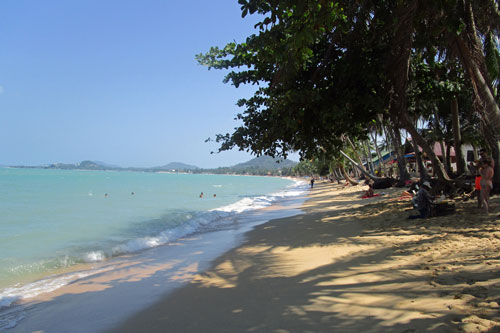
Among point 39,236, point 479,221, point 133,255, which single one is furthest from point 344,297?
point 39,236

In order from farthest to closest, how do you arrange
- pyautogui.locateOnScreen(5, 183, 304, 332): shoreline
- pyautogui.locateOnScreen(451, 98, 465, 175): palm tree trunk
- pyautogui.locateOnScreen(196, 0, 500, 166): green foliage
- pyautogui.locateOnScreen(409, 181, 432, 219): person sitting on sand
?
pyautogui.locateOnScreen(451, 98, 465, 175): palm tree trunk < pyautogui.locateOnScreen(409, 181, 432, 219): person sitting on sand < pyautogui.locateOnScreen(196, 0, 500, 166): green foliage < pyautogui.locateOnScreen(5, 183, 304, 332): shoreline

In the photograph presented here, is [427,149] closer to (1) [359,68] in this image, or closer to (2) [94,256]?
(1) [359,68]

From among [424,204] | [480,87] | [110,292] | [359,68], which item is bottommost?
[110,292]

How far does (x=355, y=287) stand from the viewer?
151 inches

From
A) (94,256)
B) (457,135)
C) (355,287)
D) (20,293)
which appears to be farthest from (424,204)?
(20,293)

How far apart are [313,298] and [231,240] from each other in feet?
17.3

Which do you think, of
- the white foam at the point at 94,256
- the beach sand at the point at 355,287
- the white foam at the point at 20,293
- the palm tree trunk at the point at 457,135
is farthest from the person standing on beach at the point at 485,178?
the white foam at the point at 94,256

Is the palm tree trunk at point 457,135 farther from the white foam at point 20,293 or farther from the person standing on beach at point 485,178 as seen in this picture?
the white foam at point 20,293

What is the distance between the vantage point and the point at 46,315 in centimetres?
420

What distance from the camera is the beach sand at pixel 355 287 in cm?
294

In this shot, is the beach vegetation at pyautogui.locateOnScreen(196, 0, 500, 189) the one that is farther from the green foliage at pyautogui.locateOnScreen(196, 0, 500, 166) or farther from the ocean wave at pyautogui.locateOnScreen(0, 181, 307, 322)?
the ocean wave at pyautogui.locateOnScreen(0, 181, 307, 322)

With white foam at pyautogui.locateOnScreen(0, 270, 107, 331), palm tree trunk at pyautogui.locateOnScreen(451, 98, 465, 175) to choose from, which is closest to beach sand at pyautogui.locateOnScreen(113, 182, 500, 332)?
white foam at pyautogui.locateOnScreen(0, 270, 107, 331)

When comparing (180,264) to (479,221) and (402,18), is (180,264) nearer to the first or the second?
(479,221)

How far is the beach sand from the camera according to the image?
9.64ft
